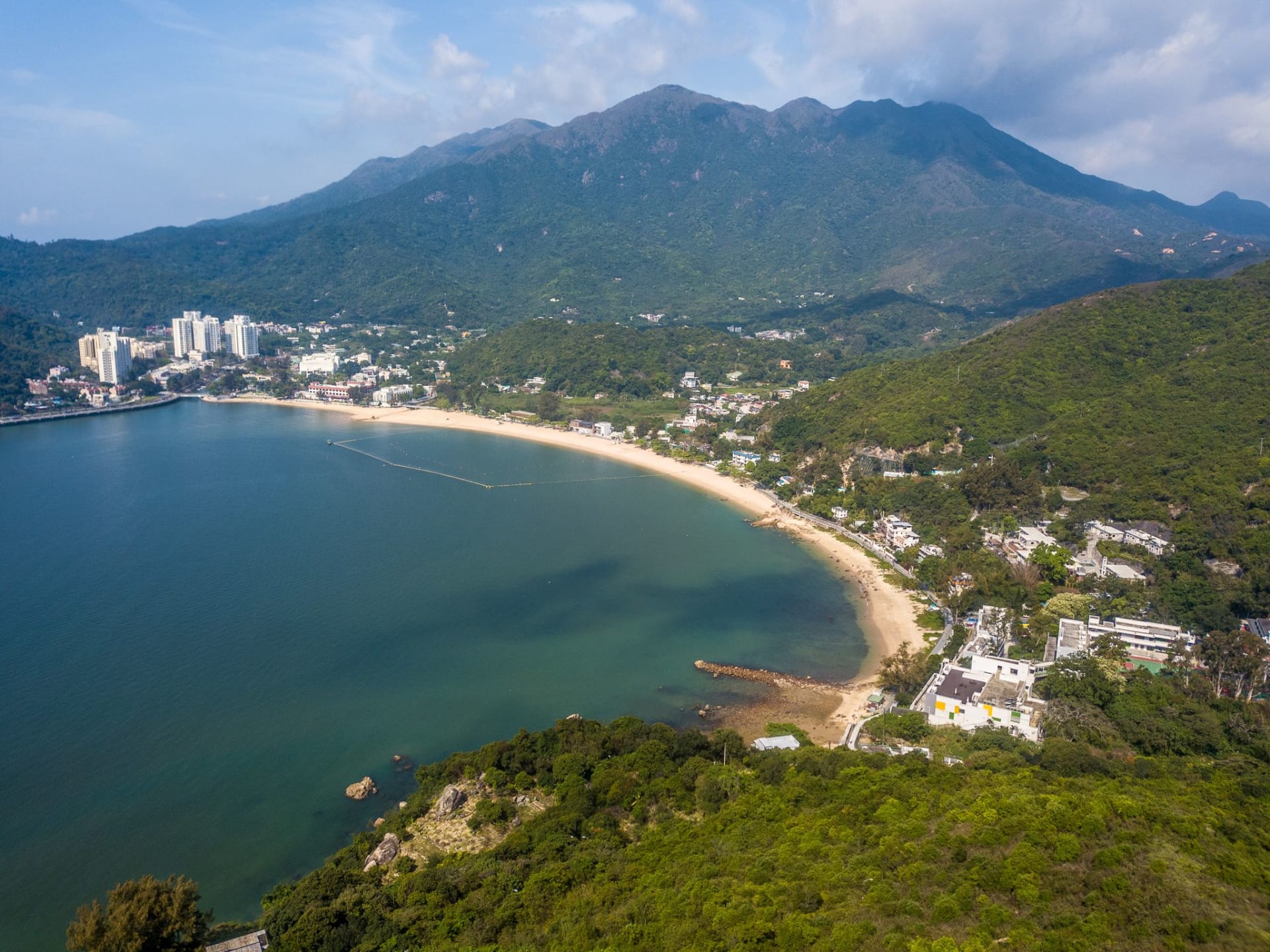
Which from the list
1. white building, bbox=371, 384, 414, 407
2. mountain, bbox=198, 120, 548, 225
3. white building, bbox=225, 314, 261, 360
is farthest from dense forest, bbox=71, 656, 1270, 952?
mountain, bbox=198, 120, 548, 225

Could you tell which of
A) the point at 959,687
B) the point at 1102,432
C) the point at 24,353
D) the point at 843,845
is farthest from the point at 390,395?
the point at 843,845

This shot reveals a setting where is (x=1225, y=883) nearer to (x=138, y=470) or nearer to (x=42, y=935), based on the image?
(x=42, y=935)

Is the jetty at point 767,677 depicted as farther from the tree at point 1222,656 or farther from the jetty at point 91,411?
the jetty at point 91,411

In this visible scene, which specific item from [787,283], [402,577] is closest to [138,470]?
[402,577]

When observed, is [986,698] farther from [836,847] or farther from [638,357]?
[638,357]

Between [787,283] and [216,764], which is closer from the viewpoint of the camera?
[216,764]

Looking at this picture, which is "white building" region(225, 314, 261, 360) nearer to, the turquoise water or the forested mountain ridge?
the turquoise water

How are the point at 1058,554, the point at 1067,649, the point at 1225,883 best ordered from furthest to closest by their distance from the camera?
1. the point at 1058,554
2. the point at 1067,649
3. the point at 1225,883
